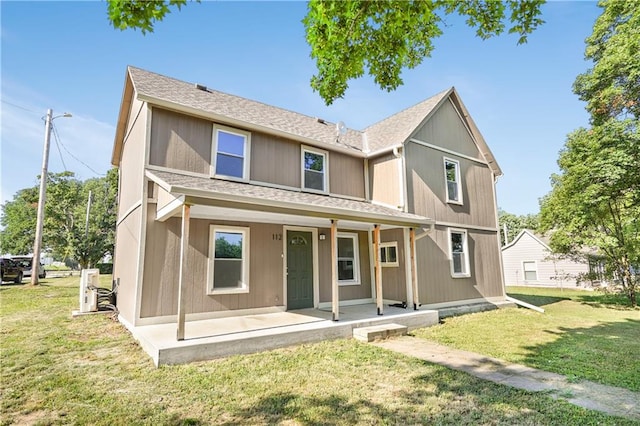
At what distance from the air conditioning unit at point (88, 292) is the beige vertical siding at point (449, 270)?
9.76m

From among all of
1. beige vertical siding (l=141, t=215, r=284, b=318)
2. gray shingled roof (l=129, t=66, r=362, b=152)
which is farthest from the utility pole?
beige vertical siding (l=141, t=215, r=284, b=318)

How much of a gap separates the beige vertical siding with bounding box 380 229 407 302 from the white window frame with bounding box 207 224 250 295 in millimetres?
4761

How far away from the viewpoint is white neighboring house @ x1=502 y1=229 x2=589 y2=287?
21.8 m

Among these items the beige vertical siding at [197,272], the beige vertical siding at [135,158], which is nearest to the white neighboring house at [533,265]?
the beige vertical siding at [197,272]

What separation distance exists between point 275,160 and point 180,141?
8.63 feet

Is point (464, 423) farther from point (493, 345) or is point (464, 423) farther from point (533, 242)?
point (533, 242)

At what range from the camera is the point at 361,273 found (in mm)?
10406

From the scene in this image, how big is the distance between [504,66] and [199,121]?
28.1 ft

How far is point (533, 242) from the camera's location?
78.8ft

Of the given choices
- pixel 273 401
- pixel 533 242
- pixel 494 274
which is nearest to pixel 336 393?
pixel 273 401

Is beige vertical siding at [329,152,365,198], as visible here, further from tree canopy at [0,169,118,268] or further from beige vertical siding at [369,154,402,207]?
tree canopy at [0,169,118,268]

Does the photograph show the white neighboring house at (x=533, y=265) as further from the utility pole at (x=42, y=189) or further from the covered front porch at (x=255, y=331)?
the utility pole at (x=42, y=189)

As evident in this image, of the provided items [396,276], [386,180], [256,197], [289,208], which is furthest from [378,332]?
[386,180]

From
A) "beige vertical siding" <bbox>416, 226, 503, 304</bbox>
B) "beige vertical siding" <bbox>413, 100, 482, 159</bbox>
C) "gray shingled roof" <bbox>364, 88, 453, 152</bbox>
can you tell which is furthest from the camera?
"beige vertical siding" <bbox>413, 100, 482, 159</bbox>
